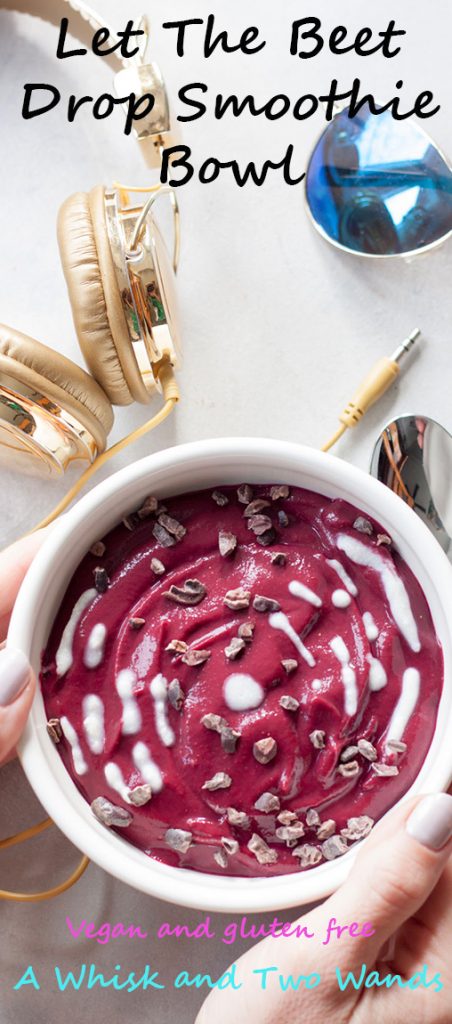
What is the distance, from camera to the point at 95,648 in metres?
1.06

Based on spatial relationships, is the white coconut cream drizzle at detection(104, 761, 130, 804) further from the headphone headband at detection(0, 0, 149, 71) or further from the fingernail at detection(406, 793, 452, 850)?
the headphone headband at detection(0, 0, 149, 71)

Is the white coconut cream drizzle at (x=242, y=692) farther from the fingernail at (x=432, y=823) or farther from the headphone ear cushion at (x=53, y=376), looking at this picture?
the headphone ear cushion at (x=53, y=376)

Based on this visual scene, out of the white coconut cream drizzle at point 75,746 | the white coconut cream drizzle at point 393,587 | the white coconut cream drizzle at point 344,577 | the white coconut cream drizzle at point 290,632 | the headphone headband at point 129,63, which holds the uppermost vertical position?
the headphone headband at point 129,63

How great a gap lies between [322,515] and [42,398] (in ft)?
1.20

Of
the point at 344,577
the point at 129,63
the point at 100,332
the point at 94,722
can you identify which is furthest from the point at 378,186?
the point at 94,722

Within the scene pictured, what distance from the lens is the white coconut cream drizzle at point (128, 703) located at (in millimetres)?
1044

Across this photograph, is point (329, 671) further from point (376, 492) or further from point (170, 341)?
point (170, 341)

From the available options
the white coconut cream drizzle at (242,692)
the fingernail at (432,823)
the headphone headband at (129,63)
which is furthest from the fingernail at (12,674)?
the headphone headband at (129,63)

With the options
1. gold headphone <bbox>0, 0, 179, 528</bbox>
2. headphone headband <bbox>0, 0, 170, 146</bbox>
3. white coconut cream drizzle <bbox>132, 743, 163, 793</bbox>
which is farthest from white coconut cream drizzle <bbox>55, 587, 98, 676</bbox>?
headphone headband <bbox>0, 0, 170, 146</bbox>

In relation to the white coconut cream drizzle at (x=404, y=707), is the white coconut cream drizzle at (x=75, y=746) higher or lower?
lower

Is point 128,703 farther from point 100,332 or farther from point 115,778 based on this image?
point 100,332

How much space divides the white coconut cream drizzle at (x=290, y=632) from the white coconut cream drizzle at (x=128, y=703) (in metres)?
0.16

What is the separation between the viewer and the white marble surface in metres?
1.32

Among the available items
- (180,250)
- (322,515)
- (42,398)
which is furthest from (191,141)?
(322,515)
